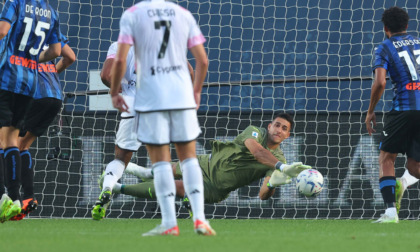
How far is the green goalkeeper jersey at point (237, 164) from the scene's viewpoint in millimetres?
7078

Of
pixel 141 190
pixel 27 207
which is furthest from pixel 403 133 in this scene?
pixel 27 207

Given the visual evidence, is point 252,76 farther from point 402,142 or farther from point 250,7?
point 402,142

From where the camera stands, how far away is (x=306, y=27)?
30.9ft

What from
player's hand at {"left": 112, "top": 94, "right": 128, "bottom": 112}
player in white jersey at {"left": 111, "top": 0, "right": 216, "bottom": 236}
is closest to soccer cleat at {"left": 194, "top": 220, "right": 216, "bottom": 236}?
player in white jersey at {"left": 111, "top": 0, "right": 216, "bottom": 236}

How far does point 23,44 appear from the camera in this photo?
19.6 ft

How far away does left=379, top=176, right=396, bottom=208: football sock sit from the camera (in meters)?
6.28

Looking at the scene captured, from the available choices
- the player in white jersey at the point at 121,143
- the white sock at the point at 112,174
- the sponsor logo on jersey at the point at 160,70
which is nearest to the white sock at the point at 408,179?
the player in white jersey at the point at 121,143

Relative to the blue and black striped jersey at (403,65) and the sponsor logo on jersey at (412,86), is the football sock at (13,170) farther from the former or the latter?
the sponsor logo on jersey at (412,86)

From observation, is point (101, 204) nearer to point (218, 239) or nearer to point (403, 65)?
point (218, 239)

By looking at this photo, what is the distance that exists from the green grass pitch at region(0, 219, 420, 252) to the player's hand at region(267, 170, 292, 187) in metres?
0.96

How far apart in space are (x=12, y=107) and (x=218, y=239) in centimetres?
237

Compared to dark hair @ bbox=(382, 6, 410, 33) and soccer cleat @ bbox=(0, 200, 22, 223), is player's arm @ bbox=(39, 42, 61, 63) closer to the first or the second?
soccer cleat @ bbox=(0, 200, 22, 223)

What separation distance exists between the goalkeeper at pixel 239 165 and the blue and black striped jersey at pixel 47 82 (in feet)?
3.46

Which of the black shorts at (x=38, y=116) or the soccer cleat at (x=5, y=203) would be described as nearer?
the soccer cleat at (x=5, y=203)
